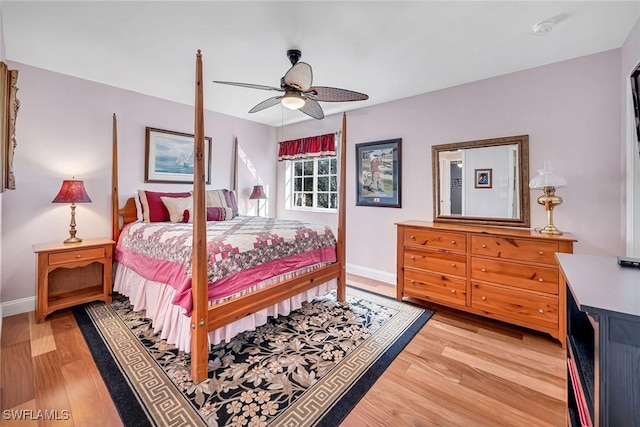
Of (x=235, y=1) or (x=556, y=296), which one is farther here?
(x=556, y=296)

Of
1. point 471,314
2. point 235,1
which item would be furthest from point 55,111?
point 471,314

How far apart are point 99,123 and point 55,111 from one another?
358 millimetres

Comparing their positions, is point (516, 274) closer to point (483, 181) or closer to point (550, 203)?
point (550, 203)

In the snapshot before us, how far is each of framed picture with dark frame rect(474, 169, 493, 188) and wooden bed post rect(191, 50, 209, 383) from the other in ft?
8.99

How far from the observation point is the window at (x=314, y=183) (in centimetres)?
440

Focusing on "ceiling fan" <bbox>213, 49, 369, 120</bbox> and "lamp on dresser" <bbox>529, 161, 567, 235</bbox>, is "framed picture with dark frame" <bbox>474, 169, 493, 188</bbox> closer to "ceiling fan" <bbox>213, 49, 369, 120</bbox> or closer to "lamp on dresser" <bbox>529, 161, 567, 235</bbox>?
"lamp on dresser" <bbox>529, 161, 567, 235</bbox>

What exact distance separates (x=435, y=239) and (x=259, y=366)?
2009 mm

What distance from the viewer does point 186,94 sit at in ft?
11.1

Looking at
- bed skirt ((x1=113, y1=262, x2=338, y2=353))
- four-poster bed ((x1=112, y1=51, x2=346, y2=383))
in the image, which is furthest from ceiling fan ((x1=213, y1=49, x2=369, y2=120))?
bed skirt ((x1=113, y1=262, x2=338, y2=353))

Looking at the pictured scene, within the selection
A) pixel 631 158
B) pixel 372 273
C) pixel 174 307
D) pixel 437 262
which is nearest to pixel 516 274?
pixel 437 262

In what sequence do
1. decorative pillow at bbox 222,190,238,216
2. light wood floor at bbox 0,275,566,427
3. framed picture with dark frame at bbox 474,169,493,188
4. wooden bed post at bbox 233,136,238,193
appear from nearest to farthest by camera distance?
light wood floor at bbox 0,275,566,427 < framed picture with dark frame at bbox 474,169,493,188 < decorative pillow at bbox 222,190,238,216 < wooden bed post at bbox 233,136,238,193

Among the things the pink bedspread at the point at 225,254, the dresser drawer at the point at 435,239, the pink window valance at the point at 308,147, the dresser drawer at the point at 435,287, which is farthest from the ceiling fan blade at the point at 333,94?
the dresser drawer at the point at 435,287

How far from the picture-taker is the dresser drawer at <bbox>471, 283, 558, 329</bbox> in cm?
218

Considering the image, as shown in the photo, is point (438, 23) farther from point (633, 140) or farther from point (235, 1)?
point (633, 140)
